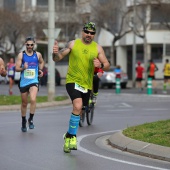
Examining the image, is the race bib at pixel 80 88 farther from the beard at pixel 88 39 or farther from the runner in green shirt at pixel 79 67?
the beard at pixel 88 39

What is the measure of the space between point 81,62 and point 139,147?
5.58ft

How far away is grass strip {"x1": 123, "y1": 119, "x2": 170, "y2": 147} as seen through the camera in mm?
10666

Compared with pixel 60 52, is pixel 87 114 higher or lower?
lower

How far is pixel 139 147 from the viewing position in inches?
415

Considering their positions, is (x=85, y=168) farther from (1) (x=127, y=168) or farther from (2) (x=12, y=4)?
(2) (x=12, y=4)

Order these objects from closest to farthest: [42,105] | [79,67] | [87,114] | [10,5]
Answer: [79,67], [87,114], [42,105], [10,5]

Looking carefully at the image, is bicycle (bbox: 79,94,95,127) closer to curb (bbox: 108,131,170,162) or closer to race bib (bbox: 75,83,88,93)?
curb (bbox: 108,131,170,162)

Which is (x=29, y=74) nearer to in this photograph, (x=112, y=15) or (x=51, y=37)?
(x=51, y=37)

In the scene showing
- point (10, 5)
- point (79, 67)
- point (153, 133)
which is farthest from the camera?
point (10, 5)

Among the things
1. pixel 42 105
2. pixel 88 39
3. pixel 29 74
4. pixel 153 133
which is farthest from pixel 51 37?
pixel 88 39

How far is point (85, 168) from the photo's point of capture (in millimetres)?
8797

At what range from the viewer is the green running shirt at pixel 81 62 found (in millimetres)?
10336

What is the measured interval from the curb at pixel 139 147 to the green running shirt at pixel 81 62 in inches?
52.0

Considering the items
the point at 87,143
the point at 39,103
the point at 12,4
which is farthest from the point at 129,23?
the point at 87,143
